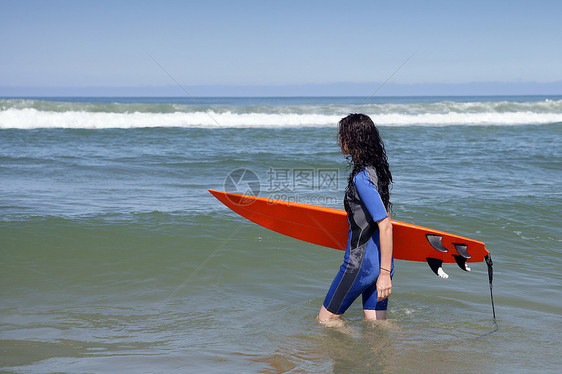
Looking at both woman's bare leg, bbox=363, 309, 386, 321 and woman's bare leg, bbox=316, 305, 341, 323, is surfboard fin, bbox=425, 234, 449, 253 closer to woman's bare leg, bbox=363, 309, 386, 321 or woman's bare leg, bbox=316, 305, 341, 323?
woman's bare leg, bbox=363, 309, 386, 321

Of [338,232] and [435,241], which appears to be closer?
[435,241]

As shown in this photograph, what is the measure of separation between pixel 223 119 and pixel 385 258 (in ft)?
71.3

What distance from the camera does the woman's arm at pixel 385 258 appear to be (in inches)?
108

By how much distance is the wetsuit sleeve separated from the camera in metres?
2.72

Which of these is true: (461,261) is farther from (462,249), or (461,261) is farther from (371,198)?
(371,198)

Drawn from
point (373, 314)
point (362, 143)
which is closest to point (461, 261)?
point (373, 314)

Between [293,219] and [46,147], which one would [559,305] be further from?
[46,147]

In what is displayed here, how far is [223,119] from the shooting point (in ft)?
78.5

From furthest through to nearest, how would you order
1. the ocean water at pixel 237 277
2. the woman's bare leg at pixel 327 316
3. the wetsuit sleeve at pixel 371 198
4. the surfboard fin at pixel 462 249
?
1. the surfboard fin at pixel 462 249
2. the woman's bare leg at pixel 327 316
3. the ocean water at pixel 237 277
4. the wetsuit sleeve at pixel 371 198

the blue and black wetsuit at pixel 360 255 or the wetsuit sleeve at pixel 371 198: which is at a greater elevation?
the wetsuit sleeve at pixel 371 198

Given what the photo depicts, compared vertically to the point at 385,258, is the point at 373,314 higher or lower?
lower

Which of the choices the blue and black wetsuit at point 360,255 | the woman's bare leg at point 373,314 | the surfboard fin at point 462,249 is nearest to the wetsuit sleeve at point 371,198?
the blue and black wetsuit at point 360,255

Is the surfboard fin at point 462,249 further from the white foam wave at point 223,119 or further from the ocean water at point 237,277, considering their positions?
the white foam wave at point 223,119

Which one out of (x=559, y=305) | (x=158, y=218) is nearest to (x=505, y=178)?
(x=559, y=305)
